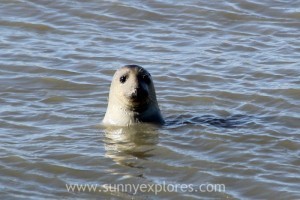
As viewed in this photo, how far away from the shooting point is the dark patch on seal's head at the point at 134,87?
11039mm

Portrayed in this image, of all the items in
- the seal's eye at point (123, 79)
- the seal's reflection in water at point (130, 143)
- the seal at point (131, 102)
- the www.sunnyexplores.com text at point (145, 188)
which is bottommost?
the www.sunnyexplores.com text at point (145, 188)

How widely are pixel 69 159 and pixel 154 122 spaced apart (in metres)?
1.65

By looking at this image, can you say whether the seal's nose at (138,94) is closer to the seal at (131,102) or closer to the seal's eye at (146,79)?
the seal at (131,102)

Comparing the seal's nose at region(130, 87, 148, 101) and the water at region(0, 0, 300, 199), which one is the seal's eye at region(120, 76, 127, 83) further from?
the water at region(0, 0, 300, 199)

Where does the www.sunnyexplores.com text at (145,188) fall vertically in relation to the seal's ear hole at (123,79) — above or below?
below

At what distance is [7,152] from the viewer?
9.97 metres

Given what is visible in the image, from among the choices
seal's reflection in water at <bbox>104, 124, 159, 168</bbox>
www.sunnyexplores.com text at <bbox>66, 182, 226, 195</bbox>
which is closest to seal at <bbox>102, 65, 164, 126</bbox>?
seal's reflection in water at <bbox>104, 124, 159, 168</bbox>

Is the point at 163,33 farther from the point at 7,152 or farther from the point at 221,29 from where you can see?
the point at 7,152

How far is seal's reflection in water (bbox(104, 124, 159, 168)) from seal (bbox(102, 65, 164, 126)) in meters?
0.12

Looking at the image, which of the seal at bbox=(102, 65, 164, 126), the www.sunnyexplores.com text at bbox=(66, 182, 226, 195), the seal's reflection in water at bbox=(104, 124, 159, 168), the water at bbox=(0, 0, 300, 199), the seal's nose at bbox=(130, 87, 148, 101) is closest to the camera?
the www.sunnyexplores.com text at bbox=(66, 182, 226, 195)

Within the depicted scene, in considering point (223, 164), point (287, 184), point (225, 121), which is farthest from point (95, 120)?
point (287, 184)

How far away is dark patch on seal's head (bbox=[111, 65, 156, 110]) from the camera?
11039 millimetres

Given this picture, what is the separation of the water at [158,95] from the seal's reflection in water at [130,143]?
0.02 metres

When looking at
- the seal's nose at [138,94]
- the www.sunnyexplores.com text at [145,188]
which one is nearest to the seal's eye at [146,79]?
the seal's nose at [138,94]
